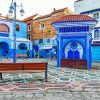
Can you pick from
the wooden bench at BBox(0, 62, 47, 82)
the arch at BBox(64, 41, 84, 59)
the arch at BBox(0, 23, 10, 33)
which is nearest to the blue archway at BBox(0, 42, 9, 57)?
the arch at BBox(0, 23, 10, 33)

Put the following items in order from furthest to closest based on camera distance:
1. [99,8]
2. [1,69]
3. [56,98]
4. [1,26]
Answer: [1,26], [99,8], [1,69], [56,98]

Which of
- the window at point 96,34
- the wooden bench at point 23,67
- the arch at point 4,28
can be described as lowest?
the wooden bench at point 23,67

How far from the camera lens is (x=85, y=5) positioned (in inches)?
1475

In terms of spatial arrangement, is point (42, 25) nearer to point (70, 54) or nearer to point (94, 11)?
point (94, 11)

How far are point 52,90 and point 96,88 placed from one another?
5.95ft

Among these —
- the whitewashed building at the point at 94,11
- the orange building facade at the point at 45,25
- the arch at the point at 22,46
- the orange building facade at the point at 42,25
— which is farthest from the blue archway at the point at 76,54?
the arch at the point at 22,46

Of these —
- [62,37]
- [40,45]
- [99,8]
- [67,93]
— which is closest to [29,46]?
[40,45]

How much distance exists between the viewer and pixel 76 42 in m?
21.7

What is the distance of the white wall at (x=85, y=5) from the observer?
35816 millimetres

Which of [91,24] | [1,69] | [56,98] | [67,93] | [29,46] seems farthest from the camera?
[29,46]

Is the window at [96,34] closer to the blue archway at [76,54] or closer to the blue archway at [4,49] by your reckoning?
the blue archway at [76,54]

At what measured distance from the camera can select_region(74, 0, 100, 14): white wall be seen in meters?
35.8

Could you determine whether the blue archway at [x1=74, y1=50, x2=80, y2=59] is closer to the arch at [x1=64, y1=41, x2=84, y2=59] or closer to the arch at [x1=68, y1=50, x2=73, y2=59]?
the arch at [x1=64, y1=41, x2=84, y2=59]

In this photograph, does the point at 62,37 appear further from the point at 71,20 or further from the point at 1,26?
the point at 1,26
